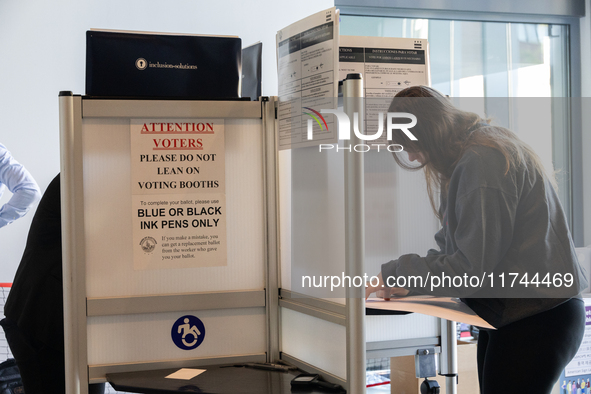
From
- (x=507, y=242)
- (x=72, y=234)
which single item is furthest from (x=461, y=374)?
(x=72, y=234)

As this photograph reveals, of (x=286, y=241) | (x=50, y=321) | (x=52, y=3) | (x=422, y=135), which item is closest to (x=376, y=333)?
(x=286, y=241)

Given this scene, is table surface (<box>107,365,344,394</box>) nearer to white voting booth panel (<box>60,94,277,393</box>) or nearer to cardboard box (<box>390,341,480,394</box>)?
white voting booth panel (<box>60,94,277,393</box>)

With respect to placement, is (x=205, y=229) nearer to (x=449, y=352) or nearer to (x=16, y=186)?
(x=449, y=352)

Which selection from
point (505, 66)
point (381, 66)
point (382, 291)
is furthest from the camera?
point (505, 66)

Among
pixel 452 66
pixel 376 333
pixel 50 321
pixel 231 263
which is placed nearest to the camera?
pixel 231 263

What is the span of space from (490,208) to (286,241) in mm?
509

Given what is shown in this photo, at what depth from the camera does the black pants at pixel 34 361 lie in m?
1.58

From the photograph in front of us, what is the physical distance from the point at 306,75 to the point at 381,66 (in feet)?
1.91

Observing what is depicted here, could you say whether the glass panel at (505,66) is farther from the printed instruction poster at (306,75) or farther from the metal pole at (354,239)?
the metal pole at (354,239)

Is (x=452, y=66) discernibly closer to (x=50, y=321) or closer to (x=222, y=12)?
(x=222, y=12)

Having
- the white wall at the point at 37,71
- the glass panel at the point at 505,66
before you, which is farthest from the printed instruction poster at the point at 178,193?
the glass panel at the point at 505,66

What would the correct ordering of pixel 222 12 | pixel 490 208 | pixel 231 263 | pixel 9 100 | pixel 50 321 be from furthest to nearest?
pixel 222 12 → pixel 9 100 → pixel 50 321 → pixel 231 263 → pixel 490 208

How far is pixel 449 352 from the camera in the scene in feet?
6.26

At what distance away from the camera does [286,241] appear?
1.42 m
